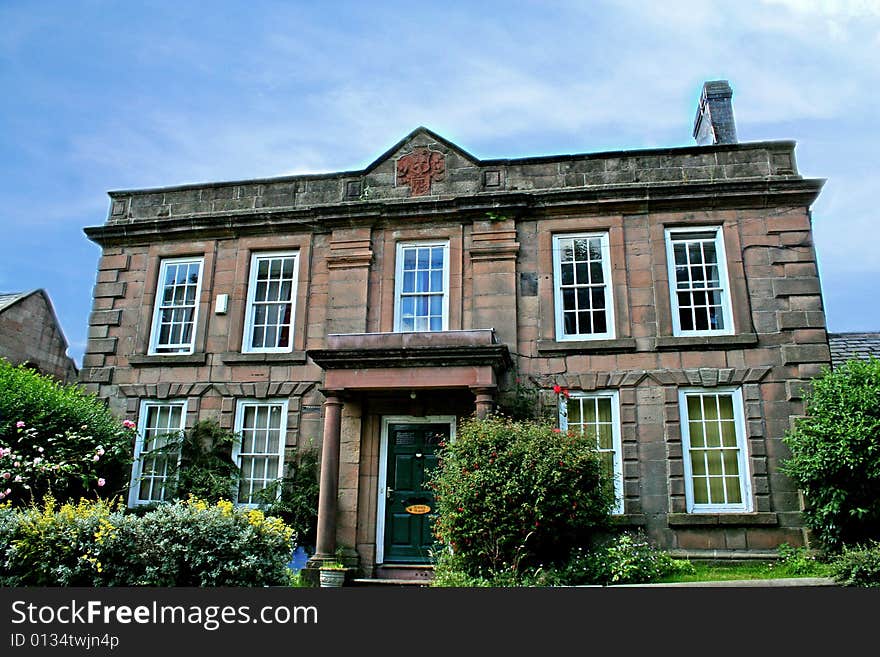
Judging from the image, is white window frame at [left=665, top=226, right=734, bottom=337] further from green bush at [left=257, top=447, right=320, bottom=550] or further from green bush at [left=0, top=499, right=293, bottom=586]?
green bush at [left=0, top=499, right=293, bottom=586]

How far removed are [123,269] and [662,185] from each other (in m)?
11.7

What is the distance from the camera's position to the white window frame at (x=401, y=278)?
14438 mm

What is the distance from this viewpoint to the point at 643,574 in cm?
1110

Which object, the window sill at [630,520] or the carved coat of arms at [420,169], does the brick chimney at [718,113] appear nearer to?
the carved coat of arms at [420,169]

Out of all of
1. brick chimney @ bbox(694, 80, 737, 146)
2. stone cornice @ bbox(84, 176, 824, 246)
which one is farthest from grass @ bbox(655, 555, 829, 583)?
brick chimney @ bbox(694, 80, 737, 146)

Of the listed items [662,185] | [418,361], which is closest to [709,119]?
[662,185]

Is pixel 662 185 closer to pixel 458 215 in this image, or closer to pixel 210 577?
pixel 458 215

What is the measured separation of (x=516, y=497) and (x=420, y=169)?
7.58m

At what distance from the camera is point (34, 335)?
2181 centimetres

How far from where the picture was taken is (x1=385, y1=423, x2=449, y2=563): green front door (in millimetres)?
13180

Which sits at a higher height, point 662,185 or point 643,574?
point 662,185

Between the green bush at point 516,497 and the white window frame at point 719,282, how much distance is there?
3.54m

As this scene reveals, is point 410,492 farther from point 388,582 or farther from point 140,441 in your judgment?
point 140,441

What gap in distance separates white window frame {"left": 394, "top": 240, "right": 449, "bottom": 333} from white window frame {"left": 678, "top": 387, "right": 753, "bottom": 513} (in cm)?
472
